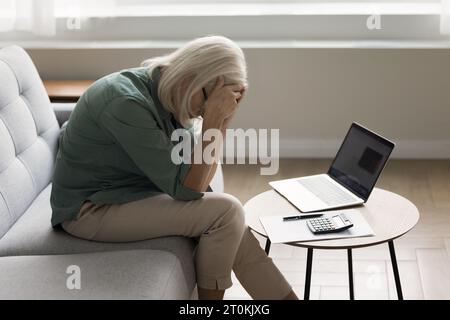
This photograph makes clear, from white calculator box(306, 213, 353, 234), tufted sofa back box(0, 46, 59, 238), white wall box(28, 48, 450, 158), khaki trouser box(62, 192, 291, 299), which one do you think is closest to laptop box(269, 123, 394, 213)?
white calculator box(306, 213, 353, 234)

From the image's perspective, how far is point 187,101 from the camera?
2.38m

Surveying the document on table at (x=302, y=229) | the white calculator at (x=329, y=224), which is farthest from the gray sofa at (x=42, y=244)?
the white calculator at (x=329, y=224)

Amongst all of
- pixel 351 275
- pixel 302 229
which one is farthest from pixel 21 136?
pixel 351 275

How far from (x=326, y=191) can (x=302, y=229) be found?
12.0 inches

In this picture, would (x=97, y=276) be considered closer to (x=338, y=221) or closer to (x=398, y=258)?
(x=338, y=221)

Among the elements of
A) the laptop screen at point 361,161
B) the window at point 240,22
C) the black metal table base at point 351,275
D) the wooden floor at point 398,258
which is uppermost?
the window at point 240,22

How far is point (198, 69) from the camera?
7.71 ft

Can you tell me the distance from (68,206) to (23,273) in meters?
0.29

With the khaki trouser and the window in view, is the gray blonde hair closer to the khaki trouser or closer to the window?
the khaki trouser

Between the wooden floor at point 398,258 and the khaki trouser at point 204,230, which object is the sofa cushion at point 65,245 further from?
the wooden floor at point 398,258

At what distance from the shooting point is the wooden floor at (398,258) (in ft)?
9.19

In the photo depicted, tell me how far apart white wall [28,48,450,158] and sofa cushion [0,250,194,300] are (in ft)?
6.31
